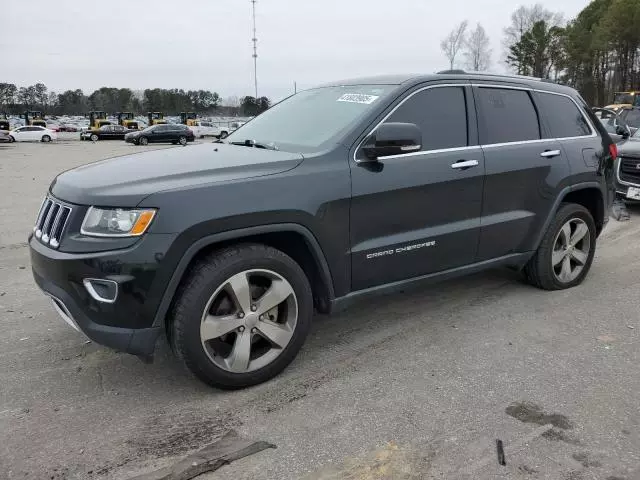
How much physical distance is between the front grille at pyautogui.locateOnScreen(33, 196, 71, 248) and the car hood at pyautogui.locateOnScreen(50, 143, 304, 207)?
0.21 feet

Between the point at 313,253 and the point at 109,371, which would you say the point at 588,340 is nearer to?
the point at 313,253

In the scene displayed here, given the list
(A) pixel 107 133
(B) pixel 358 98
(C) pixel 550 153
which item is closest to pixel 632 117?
(C) pixel 550 153

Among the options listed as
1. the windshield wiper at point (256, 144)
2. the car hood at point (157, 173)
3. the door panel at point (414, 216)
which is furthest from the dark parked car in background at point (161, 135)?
the door panel at point (414, 216)

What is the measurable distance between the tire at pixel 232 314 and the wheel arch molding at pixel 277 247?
0.06m

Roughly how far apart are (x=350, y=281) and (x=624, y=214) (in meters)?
6.99

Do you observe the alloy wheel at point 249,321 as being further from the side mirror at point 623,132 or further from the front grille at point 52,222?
the side mirror at point 623,132

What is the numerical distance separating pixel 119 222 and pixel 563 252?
3.82 m

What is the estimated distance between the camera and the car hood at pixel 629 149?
348 inches

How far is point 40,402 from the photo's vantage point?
3.11 metres

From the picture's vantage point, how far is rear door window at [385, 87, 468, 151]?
3.81 meters

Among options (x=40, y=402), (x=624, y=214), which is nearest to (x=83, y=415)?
(x=40, y=402)

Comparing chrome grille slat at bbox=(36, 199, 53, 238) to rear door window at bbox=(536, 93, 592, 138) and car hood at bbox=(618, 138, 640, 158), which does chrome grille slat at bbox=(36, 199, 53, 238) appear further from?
car hood at bbox=(618, 138, 640, 158)

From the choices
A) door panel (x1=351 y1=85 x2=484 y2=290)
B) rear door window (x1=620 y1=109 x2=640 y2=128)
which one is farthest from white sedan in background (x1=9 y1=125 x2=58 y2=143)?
door panel (x1=351 y1=85 x2=484 y2=290)

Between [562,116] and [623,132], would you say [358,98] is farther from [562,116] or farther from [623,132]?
[623,132]
